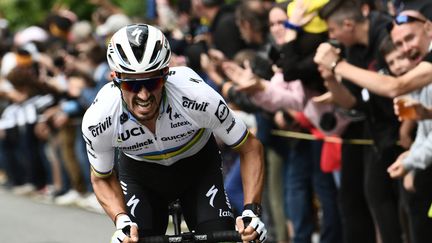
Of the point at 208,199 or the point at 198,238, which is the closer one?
the point at 198,238

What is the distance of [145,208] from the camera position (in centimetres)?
745

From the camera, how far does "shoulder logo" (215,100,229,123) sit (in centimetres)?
705

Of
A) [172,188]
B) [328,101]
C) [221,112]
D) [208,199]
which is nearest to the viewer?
[221,112]

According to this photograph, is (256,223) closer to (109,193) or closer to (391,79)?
(109,193)

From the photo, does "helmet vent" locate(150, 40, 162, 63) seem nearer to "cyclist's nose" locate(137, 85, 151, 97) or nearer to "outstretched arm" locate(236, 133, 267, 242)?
"cyclist's nose" locate(137, 85, 151, 97)

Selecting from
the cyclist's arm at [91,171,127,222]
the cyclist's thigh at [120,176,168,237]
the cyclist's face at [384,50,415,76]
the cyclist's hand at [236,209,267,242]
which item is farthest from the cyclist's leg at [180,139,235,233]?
the cyclist's face at [384,50,415,76]

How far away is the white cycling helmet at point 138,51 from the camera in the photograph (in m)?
6.62

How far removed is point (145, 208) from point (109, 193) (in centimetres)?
39

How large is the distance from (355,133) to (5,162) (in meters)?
11.0

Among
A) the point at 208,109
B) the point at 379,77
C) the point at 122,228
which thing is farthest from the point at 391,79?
the point at 122,228

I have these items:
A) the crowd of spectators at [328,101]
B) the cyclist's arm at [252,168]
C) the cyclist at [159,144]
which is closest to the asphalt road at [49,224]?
the crowd of spectators at [328,101]

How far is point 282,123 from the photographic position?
421 inches

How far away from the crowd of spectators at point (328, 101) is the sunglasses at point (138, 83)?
1.82 m

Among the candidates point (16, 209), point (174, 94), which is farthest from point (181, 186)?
point (16, 209)
